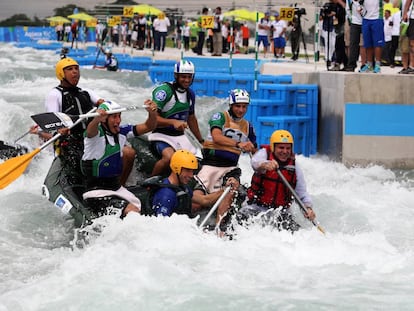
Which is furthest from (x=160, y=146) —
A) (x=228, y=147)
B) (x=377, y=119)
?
(x=377, y=119)

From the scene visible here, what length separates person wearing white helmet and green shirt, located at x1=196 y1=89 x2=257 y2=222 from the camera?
7.55m

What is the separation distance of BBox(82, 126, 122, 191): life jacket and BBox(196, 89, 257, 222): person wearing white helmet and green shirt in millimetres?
884

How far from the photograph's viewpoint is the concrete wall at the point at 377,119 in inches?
451

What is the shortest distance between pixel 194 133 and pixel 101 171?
167cm

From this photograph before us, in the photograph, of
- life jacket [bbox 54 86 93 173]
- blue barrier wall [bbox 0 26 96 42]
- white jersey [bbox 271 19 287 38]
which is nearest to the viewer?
life jacket [bbox 54 86 93 173]

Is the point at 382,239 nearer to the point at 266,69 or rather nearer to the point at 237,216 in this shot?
the point at 237,216

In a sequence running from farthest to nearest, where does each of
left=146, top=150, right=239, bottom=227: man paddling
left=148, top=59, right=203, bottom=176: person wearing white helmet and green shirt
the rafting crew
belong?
1. left=148, top=59, right=203, bottom=176: person wearing white helmet and green shirt
2. the rafting crew
3. left=146, top=150, right=239, bottom=227: man paddling

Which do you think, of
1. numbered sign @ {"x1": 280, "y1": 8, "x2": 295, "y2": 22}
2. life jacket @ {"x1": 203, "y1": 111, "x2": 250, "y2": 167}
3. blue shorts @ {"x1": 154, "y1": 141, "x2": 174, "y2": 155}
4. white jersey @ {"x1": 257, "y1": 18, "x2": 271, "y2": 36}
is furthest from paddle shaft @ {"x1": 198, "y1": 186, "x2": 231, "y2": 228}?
white jersey @ {"x1": 257, "y1": 18, "x2": 271, "y2": 36}

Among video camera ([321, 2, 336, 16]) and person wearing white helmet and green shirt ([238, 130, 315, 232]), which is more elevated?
video camera ([321, 2, 336, 16])

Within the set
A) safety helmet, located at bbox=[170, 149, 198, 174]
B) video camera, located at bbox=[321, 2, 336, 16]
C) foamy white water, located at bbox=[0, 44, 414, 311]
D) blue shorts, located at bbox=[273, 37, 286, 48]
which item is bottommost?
foamy white water, located at bbox=[0, 44, 414, 311]

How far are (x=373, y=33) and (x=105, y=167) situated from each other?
605cm

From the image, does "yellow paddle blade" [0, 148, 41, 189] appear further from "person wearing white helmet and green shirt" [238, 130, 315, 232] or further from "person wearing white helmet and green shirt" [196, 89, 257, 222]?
"person wearing white helmet and green shirt" [238, 130, 315, 232]

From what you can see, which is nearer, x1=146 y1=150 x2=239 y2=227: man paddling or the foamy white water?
the foamy white water

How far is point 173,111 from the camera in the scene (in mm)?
8039
